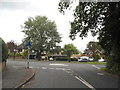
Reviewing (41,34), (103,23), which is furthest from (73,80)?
(41,34)

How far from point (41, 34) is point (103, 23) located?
161 ft

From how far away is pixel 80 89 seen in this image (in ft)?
38.1

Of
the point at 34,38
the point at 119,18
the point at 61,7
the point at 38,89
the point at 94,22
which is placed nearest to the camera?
the point at 38,89

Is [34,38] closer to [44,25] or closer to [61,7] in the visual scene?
[44,25]

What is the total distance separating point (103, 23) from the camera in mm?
22875

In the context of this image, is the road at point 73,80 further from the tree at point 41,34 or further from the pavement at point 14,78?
the tree at point 41,34

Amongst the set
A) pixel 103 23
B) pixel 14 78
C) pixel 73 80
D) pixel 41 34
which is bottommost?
pixel 73 80

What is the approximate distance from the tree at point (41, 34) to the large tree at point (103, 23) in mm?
45250

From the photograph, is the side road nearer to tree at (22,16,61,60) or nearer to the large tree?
the large tree

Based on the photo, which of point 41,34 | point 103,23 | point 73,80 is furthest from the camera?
point 41,34

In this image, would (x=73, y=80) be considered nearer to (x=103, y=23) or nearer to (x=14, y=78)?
(x=14, y=78)

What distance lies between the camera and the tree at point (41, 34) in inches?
2773

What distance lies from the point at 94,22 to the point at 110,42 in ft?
9.52

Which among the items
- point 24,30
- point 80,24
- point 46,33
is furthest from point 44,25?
point 80,24
